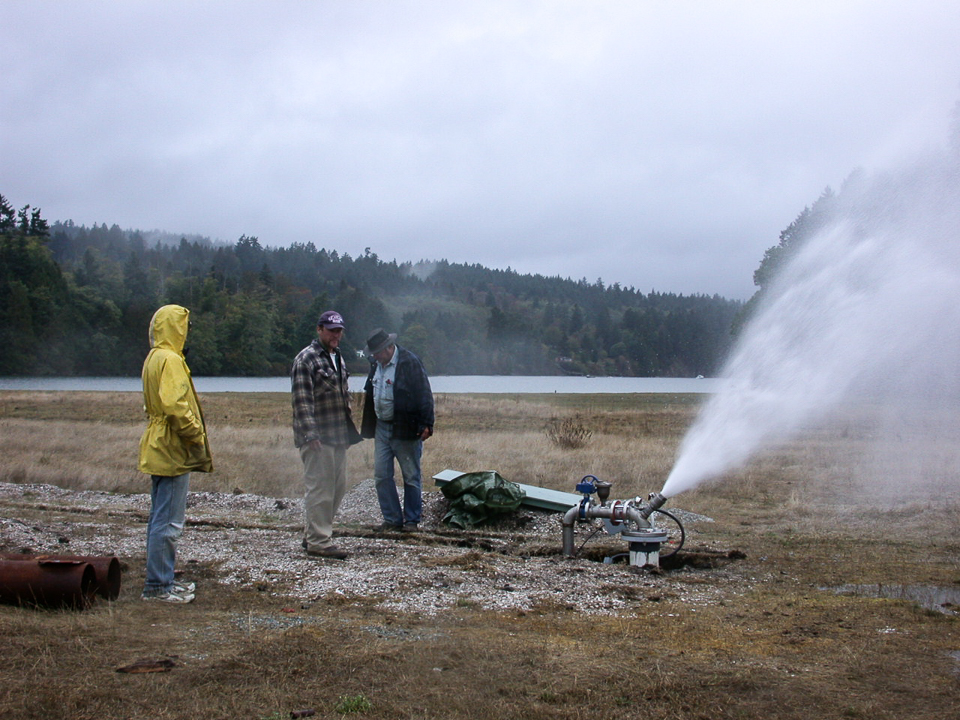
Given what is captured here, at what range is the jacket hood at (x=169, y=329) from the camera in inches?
259

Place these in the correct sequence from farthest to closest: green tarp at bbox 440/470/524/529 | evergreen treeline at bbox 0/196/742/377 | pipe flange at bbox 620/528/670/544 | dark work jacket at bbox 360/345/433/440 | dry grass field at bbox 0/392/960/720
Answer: evergreen treeline at bbox 0/196/742/377
green tarp at bbox 440/470/524/529
dark work jacket at bbox 360/345/433/440
pipe flange at bbox 620/528/670/544
dry grass field at bbox 0/392/960/720

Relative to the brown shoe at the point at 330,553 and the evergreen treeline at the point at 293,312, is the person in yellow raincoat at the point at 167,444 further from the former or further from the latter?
the evergreen treeline at the point at 293,312

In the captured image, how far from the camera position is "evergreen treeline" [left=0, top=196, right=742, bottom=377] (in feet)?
274

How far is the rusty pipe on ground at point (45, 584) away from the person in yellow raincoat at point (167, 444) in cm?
62

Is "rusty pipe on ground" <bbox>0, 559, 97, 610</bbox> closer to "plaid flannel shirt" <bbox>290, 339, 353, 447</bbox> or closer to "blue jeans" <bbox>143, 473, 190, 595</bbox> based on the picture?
"blue jeans" <bbox>143, 473, 190, 595</bbox>

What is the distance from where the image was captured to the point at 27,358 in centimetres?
7944

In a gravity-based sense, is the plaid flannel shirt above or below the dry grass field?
above

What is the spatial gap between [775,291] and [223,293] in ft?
335

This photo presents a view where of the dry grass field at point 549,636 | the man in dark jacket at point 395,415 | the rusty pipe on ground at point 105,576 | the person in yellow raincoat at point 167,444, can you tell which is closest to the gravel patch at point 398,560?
the dry grass field at point 549,636

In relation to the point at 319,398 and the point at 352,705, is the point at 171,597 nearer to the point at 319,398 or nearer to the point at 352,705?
the point at 319,398

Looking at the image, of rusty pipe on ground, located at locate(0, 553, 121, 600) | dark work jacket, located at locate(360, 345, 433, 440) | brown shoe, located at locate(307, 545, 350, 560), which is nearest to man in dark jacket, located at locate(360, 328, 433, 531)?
dark work jacket, located at locate(360, 345, 433, 440)

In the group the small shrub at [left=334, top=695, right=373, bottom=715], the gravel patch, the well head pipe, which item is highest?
the well head pipe

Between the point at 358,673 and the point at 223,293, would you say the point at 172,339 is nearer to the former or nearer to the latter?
the point at 358,673

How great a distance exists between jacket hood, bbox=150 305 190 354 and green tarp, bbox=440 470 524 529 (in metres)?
5.14
